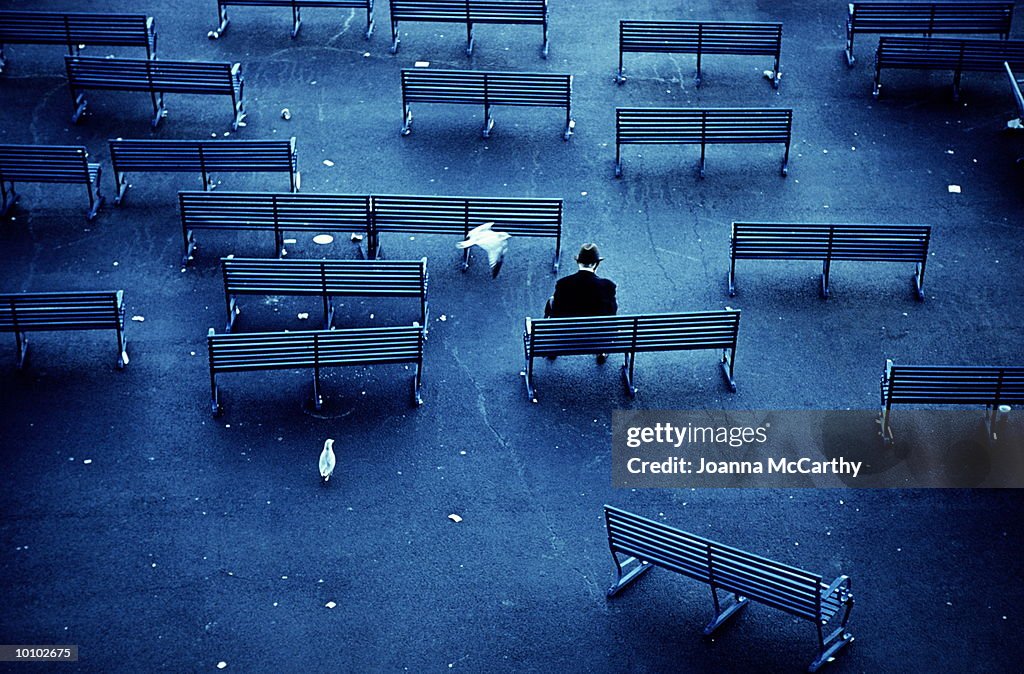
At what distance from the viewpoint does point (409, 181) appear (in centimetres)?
1598

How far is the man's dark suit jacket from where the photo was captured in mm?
12875

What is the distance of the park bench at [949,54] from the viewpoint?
1738 centimetres

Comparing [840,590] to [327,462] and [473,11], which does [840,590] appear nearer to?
[327,462]

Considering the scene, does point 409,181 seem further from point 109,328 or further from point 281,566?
point 281,566

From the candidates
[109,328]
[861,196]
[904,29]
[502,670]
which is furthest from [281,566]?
[904,29]

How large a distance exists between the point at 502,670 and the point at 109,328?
17.9 feet

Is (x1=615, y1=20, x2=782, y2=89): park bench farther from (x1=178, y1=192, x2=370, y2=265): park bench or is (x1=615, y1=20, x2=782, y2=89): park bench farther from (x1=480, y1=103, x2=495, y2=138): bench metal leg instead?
(x1=178, y1=192, x2=370, y2=265): park bench

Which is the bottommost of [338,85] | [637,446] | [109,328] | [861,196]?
[637,446]

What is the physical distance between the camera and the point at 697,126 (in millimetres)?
16062

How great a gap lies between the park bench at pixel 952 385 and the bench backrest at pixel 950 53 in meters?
6.44

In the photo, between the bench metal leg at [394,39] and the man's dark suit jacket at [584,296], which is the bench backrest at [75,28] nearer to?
the bench metal leg at [394,39]

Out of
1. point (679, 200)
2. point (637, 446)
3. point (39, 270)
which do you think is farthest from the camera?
point (679, 200)

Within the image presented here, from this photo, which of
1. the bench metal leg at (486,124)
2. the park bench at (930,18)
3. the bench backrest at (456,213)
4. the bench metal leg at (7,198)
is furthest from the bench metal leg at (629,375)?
the bench metal leg at (7,198)

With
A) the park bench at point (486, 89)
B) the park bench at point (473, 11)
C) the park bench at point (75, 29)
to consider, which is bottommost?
the park bench at point (486, 89)
